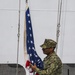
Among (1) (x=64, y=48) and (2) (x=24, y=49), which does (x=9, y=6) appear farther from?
(1) (x=64, y=48)

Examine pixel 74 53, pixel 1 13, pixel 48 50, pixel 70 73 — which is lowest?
pixel 70 73

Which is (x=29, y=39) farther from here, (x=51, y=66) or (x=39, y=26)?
(x=51, y=66)

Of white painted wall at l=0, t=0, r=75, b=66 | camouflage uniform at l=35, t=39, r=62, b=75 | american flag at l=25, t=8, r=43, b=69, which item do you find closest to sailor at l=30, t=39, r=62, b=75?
camouflage uniform at l=35, t=39, r=62, b=75

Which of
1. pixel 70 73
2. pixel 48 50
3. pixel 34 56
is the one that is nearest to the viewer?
pixel 48 50

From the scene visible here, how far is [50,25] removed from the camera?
3.96 meters

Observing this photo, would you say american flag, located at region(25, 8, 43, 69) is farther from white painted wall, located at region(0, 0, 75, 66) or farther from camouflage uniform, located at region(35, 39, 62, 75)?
camouflage uniform, located at region(35, 39, 62, 75)

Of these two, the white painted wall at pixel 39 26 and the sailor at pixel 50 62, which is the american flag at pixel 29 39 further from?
the sailor at pixel 50 62

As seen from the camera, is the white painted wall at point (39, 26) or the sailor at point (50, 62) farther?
the white painted wall at point (39, 26)

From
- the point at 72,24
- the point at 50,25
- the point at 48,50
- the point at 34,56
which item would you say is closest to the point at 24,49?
the point at 34,56

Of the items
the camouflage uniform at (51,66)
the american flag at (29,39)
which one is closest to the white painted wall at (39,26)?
the american flag at (29,39)

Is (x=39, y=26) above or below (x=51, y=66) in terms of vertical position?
above

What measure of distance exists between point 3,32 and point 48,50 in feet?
4.56

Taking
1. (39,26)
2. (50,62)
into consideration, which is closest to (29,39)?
(39,26)

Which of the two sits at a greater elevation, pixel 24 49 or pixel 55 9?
pixel 55 9
